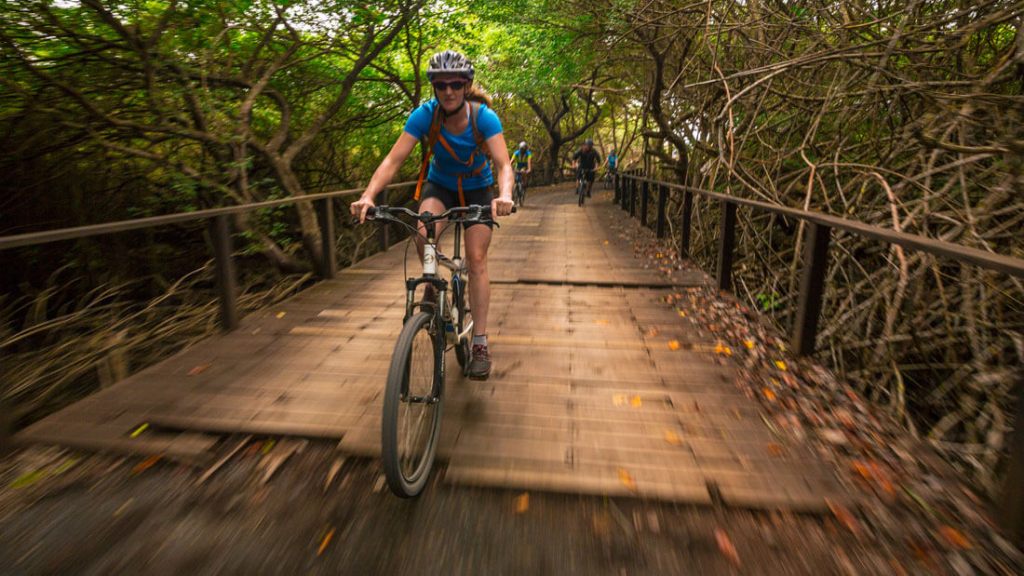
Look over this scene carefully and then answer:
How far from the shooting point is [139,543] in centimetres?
210

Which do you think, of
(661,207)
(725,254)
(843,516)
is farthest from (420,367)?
(661,207)

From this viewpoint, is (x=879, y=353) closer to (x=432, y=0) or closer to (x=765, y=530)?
(x=765, y=530)

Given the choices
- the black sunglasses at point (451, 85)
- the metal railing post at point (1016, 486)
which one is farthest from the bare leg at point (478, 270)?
the metal railing post at point (1016, 486)

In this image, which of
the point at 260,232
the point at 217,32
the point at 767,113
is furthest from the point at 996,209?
the point at 217,32

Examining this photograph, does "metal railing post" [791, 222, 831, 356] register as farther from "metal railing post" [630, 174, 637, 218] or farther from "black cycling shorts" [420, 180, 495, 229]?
"metal railing post" [630, 174, 637, 218]

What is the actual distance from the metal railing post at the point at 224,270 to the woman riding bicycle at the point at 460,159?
1939mm

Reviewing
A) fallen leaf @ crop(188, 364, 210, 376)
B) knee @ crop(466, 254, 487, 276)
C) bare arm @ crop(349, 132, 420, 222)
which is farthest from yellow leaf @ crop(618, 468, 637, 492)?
fallen leaf @ crop(188, 364, 210, 376)

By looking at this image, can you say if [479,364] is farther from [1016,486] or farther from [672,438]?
[1016,486]

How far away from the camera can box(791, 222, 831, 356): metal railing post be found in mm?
3773

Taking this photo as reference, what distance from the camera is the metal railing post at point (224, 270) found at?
453cm

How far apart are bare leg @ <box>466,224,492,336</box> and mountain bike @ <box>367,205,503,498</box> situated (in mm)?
164

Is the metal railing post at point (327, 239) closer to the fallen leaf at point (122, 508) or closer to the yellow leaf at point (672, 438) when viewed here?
the fallen leaf at point (122, 508)

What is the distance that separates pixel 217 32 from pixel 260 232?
2661mm

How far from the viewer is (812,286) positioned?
12.5ft
